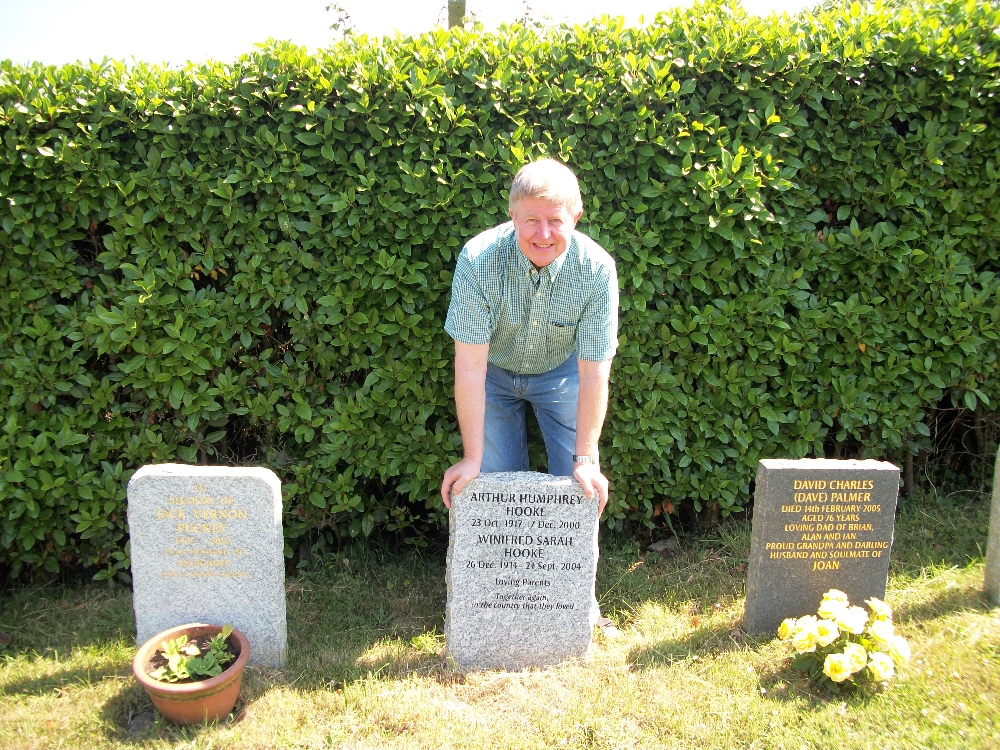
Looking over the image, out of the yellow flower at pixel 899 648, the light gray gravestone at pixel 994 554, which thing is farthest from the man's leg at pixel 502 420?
the light gray gravestone at pixel 994 554

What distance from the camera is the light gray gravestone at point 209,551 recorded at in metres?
3.28

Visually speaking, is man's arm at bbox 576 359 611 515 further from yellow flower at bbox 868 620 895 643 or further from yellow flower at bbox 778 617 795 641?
yellow flower at bbox 868 620 895 643

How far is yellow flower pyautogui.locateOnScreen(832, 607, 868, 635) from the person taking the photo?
314 cm

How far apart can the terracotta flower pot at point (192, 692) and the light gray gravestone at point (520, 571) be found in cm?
Answer: 94

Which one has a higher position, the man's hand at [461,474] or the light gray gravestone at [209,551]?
the man's hand at [461,474]

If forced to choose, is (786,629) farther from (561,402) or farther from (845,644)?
(561,402)

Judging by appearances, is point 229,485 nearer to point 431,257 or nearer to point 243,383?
point 243,383

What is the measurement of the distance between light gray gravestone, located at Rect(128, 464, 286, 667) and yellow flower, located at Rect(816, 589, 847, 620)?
242 centimetres

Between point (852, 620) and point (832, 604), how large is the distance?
0.37ft

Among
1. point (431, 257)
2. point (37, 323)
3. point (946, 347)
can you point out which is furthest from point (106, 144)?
point (946, 347)

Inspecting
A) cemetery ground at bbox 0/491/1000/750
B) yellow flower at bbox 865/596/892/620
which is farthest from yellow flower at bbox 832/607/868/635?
cemetery ground at bbox 0/491/1000/750

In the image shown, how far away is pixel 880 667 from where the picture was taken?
3068 mm

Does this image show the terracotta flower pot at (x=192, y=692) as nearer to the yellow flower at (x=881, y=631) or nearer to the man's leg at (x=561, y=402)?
the man's leg at (x=561, y=402)

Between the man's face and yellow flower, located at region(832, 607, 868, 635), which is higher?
the man's face
